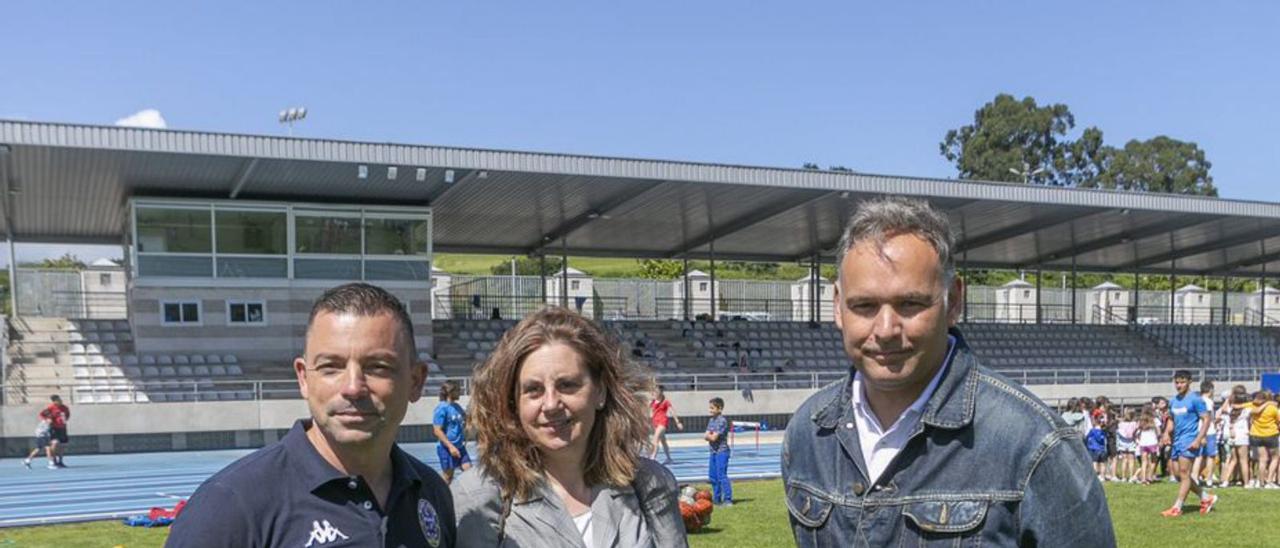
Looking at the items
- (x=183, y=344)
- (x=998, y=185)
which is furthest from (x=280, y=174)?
(x=998, y=185)

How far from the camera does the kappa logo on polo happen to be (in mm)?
2498

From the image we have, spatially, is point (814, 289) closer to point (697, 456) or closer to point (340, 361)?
point (697, 456)

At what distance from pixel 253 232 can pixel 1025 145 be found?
6767 cm

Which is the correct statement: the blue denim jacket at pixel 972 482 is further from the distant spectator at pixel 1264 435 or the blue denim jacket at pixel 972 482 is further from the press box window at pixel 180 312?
the press box window at pixel 180 312

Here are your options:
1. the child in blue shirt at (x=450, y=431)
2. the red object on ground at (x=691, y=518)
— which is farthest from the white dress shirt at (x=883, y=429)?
the child in blue shirt at (x=450, y=431)

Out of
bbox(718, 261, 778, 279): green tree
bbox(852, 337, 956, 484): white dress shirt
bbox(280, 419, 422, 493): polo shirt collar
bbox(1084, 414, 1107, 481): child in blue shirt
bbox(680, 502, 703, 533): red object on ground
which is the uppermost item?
bbox(852, 337, 956, 484): white dress shirt

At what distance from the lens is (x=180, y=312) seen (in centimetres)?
2512

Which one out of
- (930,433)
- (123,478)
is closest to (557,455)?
(930,433)

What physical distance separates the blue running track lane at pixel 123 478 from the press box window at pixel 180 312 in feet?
12.9

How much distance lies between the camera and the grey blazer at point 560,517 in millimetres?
2885

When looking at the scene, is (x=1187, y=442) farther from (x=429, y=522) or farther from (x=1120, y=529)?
(x=429, y=522)

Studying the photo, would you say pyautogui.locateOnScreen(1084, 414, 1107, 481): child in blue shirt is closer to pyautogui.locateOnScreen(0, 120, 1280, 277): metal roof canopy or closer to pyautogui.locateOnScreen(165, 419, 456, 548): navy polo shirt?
pyautogui.locateOnScreen(0, 120, 1280, 277): metal roof canopy

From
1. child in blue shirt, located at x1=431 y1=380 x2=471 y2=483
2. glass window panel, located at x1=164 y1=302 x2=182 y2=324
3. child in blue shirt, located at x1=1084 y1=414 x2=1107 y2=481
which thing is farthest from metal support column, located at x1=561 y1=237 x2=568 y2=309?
child in blue shirt, located at x1=431 y1=380 x2=471 y2=483

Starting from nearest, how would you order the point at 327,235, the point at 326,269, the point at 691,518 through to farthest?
the point at 691,518 < the point at 327,235 < the point at 326,269
